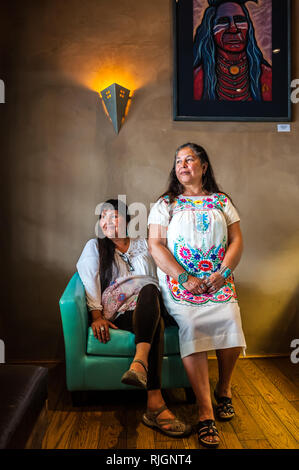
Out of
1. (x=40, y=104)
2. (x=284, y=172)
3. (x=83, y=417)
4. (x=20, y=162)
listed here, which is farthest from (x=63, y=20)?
(x=83, y=417)

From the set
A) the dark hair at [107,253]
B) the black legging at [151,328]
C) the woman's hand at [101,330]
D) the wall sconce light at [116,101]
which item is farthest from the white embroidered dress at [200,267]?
the wall sconce light at [116,101]

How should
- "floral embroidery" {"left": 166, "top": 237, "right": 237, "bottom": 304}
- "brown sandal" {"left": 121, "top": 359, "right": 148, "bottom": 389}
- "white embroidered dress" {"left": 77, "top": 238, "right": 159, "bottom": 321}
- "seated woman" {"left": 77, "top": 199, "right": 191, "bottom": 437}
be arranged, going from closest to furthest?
"brown sandal" {"left": 121, "top": 359, "right": 148, "bottom": 389} → "seated woman" {"left": 77, "top": 199, "right": 191, "bottom": 437} → "floral embroidery" {"left": 166, "top": 237, "right": 237, "bottom": 304} → "white embroidered dress" {"left": 77, "top": 238, "right": 159, "bottom": 321}

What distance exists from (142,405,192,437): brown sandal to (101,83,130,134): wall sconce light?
184 centimetres

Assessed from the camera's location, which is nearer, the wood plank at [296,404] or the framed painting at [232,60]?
the wood plank at [296,404]

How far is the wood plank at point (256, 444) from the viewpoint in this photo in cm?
166

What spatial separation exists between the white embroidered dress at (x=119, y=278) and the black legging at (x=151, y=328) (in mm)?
137

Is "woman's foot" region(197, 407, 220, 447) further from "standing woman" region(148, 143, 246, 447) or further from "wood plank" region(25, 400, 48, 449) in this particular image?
"wood plank" region(25, 400, 48, 449)

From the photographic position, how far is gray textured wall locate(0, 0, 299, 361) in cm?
261

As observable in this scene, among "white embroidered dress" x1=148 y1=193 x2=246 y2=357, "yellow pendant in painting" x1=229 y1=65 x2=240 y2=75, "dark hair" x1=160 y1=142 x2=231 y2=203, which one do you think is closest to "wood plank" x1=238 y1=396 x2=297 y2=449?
"white embroidered dress" x1=148 y1=193 x2=246 y2=357

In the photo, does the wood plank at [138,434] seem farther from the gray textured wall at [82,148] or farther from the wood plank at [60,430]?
the gray textured wall at [82,148]

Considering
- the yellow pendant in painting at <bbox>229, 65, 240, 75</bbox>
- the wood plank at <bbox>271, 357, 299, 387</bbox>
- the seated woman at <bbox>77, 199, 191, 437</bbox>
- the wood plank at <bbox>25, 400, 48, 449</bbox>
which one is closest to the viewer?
the wood plank at <bbox>25, 400, 48, 449</bbox>

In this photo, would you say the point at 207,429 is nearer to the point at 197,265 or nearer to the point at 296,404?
the point at 296,404

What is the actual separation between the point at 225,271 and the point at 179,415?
805 mm

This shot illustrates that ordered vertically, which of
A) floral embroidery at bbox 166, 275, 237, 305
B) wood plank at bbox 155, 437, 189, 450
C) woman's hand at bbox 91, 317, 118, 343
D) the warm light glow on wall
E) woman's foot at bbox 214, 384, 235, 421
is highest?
the warm light glow on wall
